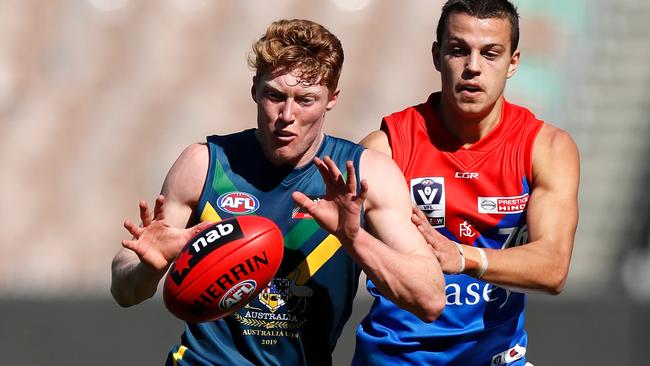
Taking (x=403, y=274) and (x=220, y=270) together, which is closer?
(x=220, y=270)

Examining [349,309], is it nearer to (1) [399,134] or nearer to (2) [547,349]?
(1) [399,134]

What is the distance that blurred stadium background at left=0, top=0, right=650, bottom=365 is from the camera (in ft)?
25.2

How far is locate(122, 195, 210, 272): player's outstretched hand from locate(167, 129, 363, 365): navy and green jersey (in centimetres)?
28

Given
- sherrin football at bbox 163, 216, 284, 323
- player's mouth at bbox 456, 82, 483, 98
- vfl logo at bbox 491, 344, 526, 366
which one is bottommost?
vfl logo at bbox 491, 344, 526, 366

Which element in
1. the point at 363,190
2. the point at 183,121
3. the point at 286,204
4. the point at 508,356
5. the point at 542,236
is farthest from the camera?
the point at 183,121

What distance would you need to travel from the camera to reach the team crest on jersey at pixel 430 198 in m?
4.70

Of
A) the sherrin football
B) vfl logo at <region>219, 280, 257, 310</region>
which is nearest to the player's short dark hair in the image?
the sherrin football

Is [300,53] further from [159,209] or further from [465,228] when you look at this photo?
[465,228]

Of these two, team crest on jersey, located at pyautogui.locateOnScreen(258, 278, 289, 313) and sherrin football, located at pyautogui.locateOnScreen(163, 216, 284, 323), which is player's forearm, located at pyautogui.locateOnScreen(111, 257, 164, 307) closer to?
sherrin football, located at pyautogui.locateOnScreen(163, 216, 284, 323)

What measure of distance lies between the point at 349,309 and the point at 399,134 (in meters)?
0.79

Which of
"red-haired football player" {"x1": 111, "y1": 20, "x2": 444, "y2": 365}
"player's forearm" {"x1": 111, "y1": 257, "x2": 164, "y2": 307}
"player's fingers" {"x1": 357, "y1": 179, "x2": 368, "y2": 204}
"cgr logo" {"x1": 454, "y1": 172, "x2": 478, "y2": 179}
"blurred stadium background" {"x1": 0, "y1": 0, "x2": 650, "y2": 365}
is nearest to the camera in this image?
"player's fingers" {"x1": 357, "y1": 179, "x2": 368, "y2": 204}

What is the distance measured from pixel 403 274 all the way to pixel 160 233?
832mm

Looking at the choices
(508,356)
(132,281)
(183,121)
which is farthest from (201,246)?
(183,121)

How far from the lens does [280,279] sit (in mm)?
4289
